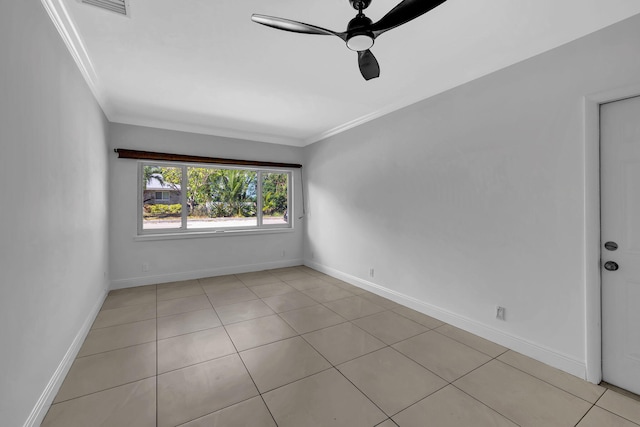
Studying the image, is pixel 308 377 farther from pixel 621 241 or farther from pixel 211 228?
pixel 211 228

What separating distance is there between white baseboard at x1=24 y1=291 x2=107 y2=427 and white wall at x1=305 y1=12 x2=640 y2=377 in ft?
10.7

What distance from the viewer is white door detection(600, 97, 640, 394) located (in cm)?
185

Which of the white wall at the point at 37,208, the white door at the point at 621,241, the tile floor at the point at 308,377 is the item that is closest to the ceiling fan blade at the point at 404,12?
the white door at the point at 621,241

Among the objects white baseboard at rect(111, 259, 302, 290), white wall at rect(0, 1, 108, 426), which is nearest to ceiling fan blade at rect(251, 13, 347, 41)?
white wall at rect(0, 1, 108, 426)

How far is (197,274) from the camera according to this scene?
4.60 m

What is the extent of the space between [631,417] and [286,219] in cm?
488

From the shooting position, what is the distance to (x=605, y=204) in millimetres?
1972

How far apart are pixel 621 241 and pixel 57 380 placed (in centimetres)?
402

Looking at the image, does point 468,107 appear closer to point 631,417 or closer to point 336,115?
point 336,115

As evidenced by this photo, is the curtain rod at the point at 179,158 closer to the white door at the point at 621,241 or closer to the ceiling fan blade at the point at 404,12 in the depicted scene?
the ceiling fan blade at the point at 404,12

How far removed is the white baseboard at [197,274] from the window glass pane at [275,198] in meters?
0.83

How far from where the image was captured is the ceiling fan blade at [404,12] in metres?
1.40

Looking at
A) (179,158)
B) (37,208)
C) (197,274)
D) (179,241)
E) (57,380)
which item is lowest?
(57,380)

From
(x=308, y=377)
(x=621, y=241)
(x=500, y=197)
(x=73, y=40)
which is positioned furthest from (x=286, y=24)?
(x=621, y=241)
